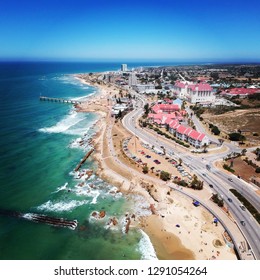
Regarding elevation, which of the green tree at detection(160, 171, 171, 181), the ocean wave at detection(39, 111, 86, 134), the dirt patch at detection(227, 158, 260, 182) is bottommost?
the ocean wave at detection(39, 111, 86, 134)

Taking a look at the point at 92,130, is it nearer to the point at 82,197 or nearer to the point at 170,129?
the point at 170,129

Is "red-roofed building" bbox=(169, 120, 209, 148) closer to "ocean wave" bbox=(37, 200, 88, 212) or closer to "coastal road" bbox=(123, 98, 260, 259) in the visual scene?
"coastal road" bbox=(123, 98, 260, 259)

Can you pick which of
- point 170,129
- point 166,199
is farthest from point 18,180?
point 170,129

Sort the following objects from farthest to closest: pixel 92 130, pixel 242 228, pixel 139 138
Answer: pixel 92 130 < pixel 139 138 < pixel 242 228

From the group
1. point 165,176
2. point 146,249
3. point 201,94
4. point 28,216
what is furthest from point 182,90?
point 146,249

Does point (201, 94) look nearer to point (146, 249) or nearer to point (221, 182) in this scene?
point (221, 182)

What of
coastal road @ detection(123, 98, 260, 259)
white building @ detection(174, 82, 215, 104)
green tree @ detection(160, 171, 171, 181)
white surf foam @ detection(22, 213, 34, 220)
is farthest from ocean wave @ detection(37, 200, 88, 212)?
white building @ detection(174, 82, 215, 104)
